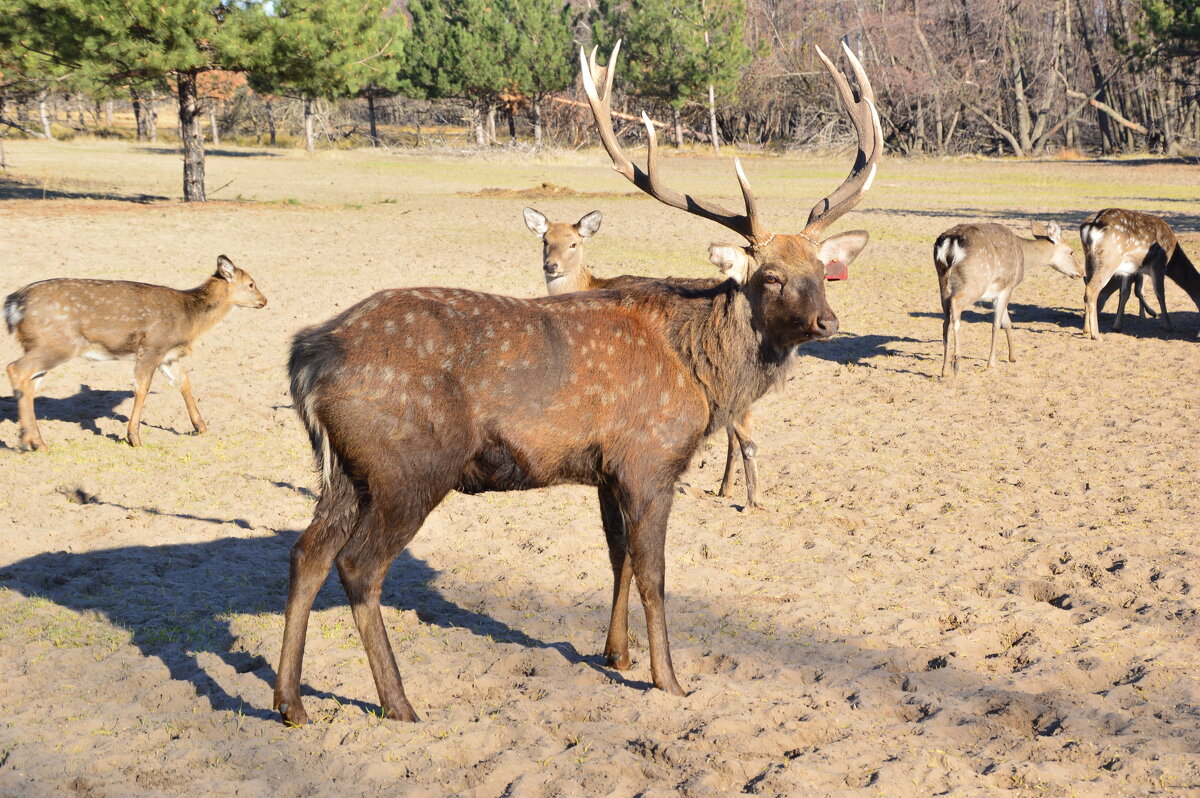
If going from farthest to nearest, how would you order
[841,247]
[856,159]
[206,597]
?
[856,159], [206,597], [841,247]

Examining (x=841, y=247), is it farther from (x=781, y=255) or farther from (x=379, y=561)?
(x=379, y=561)

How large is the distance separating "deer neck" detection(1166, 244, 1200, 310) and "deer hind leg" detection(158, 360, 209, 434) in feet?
38.7

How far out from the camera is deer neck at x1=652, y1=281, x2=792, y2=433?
17.5 feet

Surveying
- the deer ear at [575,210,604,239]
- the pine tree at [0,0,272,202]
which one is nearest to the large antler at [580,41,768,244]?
the deer ear at [575,210,604,239]

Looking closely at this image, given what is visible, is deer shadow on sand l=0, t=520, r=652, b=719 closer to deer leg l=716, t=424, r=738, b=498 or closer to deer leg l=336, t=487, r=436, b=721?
deer leg l=336, t=487, r=436, b=721

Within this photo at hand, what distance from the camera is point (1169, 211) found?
25.0 meters

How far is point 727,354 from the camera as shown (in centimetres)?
535

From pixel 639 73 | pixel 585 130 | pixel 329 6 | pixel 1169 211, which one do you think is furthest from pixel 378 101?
pixel 1169 211

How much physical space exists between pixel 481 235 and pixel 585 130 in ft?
133

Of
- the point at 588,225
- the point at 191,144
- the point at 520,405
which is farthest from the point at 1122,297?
the point at 191,144

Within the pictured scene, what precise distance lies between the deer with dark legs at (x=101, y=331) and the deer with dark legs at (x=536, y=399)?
4.80 meters

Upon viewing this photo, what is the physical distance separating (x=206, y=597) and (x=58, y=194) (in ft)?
79.3

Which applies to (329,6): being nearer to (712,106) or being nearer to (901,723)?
(901,723)

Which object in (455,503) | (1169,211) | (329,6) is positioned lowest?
(455,503)
